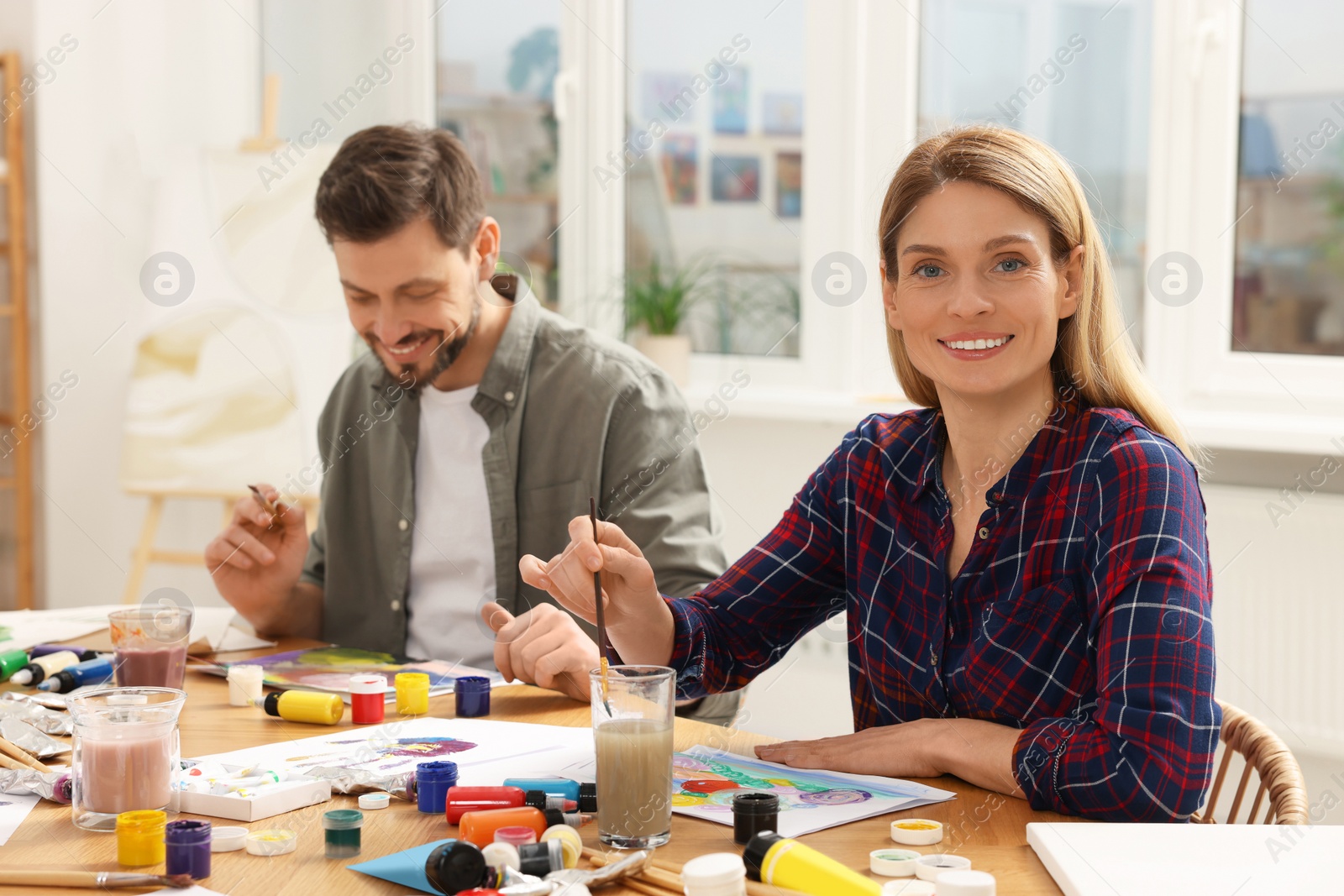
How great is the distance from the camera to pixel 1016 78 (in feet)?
10.3

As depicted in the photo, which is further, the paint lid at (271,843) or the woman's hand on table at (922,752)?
→ the woman's hand on table at (922,752)

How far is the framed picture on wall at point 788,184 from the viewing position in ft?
11.4

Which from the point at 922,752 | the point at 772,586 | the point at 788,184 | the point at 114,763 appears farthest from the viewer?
the point at 788,184

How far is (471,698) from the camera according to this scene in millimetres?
1441

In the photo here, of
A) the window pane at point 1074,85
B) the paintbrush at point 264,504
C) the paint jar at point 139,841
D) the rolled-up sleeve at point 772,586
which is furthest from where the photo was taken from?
the window pane at point 1074,85

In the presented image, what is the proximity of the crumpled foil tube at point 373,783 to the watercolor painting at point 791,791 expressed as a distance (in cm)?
23

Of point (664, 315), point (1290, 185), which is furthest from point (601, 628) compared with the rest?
point (664, 315)

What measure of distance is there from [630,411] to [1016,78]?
1645 millimetres

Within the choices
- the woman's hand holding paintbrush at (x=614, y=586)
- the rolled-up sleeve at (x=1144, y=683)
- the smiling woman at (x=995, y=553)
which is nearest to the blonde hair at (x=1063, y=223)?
the smiling woman at (x=995, y=553)

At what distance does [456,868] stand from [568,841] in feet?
0.31

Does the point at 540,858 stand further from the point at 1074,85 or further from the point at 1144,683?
the point at 1074,85

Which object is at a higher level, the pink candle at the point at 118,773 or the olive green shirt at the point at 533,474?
the olive green shirt at the point at 533,474

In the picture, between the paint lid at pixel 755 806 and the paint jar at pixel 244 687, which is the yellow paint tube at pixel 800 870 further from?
the paint jar at pixel 244 687

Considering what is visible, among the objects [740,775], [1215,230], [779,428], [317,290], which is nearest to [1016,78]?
[1215,230]
